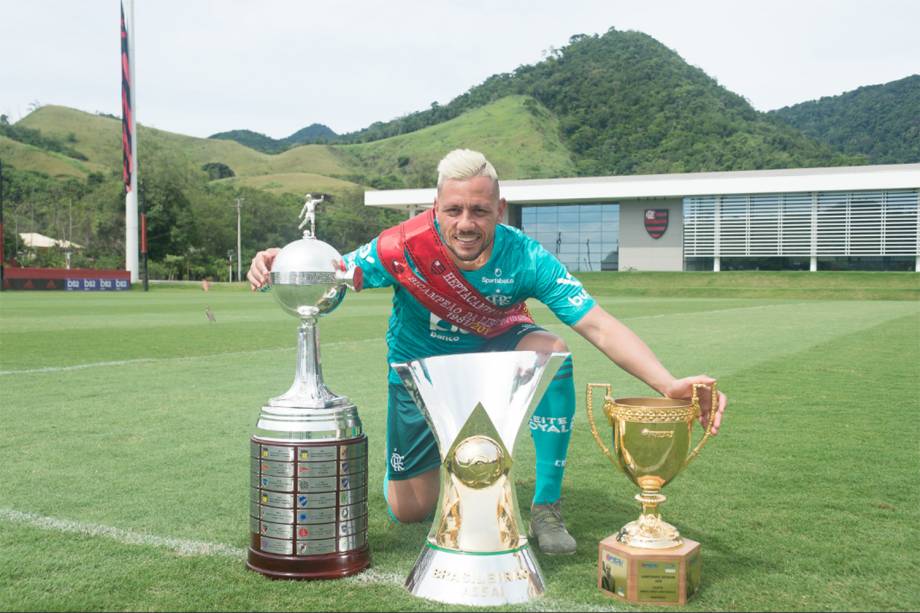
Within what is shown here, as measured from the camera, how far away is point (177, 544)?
288 centimetres

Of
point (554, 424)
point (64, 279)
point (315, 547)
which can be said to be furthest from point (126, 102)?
point (315, 547)

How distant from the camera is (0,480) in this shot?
3.79 metres

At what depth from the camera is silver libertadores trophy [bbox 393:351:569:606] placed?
8.06ft

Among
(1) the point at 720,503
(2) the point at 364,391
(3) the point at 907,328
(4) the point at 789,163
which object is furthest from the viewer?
(4) the point at 789,163

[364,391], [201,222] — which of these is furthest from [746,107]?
Result: [364,391]

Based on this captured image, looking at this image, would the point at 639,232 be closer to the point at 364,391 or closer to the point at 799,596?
the point at 364,391

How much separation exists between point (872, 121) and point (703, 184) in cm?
6338

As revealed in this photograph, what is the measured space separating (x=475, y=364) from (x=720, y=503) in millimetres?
1593

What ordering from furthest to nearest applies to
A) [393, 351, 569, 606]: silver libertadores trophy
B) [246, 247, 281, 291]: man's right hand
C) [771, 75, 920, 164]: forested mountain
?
[771, 75, 920, 164]: forested mountain → [246, 247, 281, 291]: man's right hand → [393, 351, 569, 606]: silver libertadores trophy

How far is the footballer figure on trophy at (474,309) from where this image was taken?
9.43 ft

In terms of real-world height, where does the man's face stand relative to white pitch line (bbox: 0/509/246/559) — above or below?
above

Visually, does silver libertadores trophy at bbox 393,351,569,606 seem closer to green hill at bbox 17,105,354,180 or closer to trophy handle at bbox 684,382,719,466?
trophy handle at bbox 684,382,719,466

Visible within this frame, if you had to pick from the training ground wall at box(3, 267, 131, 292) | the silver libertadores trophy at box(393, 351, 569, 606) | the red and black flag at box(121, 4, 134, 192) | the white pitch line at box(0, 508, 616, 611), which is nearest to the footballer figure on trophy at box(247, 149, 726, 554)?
the silver libertadores trophy at box(393, 351, 569, 606)

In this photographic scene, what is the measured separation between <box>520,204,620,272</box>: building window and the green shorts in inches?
2041
